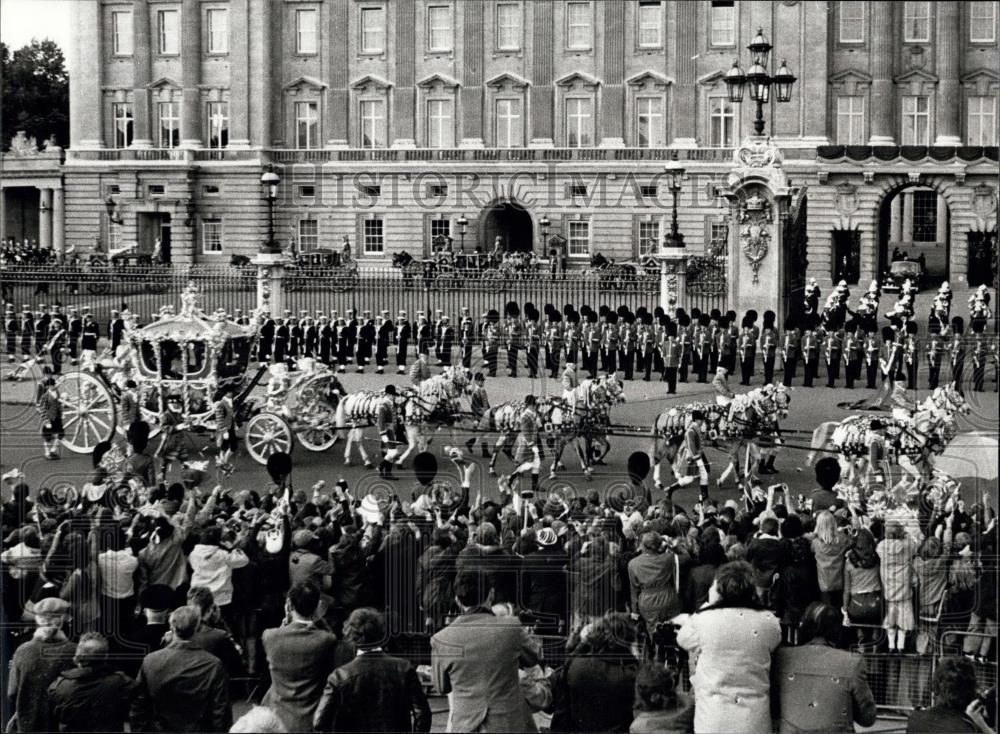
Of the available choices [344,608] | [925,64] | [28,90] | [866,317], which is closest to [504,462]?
[344,608]

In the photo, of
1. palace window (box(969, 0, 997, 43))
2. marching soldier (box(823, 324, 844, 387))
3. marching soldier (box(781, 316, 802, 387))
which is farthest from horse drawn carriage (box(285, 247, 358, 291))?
palace window (box(969, 0, 997, 43))

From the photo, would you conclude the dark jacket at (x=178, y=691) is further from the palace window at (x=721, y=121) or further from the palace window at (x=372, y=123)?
the palace window at (x=721, y=121)

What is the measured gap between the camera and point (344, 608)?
12.9m

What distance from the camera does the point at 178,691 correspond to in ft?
32.6

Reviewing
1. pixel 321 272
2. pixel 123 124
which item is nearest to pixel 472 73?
pixel 321 272

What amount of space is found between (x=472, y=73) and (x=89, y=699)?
41572 millimetres

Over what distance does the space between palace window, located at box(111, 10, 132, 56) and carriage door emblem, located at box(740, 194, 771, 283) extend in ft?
52.9

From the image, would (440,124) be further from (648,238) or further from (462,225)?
(648,238)

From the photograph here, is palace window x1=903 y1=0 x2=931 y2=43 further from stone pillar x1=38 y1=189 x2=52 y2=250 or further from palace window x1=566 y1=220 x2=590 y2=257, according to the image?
stone pillar x1=38 y1=189 x2=52 y2=250

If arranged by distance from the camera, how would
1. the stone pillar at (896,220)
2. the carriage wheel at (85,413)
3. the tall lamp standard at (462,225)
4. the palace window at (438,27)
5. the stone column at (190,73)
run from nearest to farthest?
the carriage wheel at (85,413)
the stone column at (190,73)
the palace window at (438,27)
the tall lamp standard at (462,225)
the stone pillar at (896,220)

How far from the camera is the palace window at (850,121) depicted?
5197 centimetres

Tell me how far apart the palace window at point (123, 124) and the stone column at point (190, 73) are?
57.2 inches

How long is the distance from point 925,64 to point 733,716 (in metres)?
45.1

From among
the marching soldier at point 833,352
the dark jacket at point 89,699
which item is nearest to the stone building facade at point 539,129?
the marching soldier at point 833,352
